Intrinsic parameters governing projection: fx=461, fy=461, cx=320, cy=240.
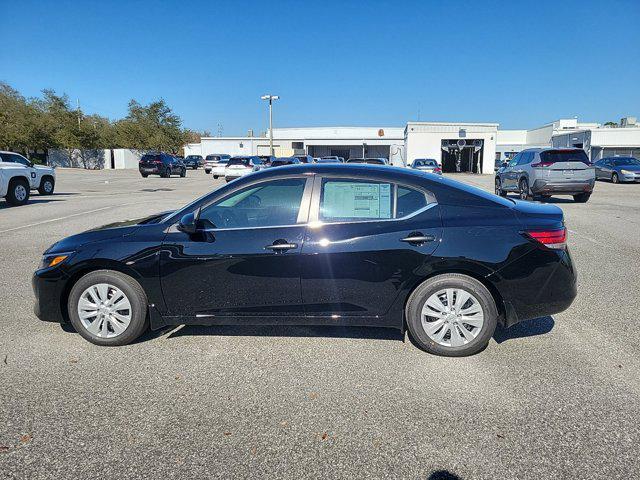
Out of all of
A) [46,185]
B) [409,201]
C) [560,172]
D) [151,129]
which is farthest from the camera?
[151,129]

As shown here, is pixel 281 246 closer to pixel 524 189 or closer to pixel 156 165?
pixel 524 189

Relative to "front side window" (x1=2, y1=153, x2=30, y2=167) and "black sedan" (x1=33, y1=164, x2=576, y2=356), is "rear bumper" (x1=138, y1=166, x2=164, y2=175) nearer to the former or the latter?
"front side window" (x1=2, y1=153, x2=30, y2=167)

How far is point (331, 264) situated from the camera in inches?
146

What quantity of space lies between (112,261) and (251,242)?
1183 mm

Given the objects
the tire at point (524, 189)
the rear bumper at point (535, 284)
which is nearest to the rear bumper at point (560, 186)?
the tire at point (524, 189)

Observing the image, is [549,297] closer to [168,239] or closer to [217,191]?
[217,191]

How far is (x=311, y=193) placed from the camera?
12.8ft

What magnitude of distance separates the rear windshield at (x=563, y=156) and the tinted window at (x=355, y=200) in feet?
40.9

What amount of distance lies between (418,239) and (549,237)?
1068 millimetres

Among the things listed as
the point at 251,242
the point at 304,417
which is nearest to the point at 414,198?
the point at 251,242

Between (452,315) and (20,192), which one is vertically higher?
(20,192)

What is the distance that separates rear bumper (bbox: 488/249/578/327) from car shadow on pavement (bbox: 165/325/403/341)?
977mm

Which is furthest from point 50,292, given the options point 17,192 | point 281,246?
point 17,192

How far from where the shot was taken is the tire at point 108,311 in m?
3.87
